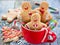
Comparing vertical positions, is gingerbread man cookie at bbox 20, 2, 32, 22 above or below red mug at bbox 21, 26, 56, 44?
above

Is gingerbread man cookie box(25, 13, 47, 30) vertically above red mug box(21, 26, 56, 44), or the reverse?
gingerbread man cookie box(25, 13, 47, 30)

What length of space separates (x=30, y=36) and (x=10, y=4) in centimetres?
44

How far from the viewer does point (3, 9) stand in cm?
99

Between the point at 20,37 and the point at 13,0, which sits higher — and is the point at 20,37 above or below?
below

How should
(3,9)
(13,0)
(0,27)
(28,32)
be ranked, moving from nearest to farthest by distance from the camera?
(28,32), (0,27), (3,9), (13,0)

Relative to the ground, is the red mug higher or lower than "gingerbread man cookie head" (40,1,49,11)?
lower

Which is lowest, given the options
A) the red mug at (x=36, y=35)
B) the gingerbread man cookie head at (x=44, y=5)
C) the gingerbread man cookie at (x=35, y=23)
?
the red mug at (x=36, y=35)

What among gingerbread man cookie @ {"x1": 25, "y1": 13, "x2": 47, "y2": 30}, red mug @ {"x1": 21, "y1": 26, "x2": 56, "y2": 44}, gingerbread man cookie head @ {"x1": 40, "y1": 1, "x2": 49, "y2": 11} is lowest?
red mug @ {"x1": 21, "y1": 26, "x2": 56, "y2": 44}

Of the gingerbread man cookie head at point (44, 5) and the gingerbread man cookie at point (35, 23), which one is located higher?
the gingerbread man cookie head at point (44, 5)

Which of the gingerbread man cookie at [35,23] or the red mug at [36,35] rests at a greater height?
the gingerbread man cookie at [35,23]

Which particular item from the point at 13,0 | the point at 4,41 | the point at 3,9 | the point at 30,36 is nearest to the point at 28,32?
the point at 30,36

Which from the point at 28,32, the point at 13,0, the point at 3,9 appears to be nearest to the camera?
the point at 28,32

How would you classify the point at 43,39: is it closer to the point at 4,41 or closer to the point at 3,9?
the point at 4,41

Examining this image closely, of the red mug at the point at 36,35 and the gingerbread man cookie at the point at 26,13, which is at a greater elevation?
the gingerbread man cookie at the point at 26,13
